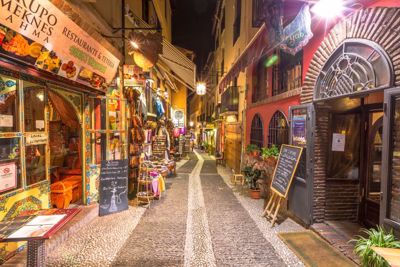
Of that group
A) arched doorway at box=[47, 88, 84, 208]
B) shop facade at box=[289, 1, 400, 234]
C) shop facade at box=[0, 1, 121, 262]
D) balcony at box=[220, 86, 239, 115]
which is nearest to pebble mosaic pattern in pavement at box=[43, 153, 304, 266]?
shop facade at box=[289, 1, 400, 234]

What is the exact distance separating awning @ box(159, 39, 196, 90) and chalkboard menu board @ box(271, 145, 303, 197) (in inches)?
242

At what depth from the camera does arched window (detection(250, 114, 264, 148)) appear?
A: 900 centimetres

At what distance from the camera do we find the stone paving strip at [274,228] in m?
4.08

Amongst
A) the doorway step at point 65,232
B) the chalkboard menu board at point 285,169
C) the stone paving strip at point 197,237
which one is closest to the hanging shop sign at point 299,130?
the chalkboard menu board at point 285,169

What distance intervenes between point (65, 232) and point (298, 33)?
6621 mm

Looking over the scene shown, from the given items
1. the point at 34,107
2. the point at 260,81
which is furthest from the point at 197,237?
the point at 260,81

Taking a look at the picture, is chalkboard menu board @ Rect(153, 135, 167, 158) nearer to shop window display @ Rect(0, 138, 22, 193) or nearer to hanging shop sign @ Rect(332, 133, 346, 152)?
shop window display @ Rect(0, 138, 22, 193)

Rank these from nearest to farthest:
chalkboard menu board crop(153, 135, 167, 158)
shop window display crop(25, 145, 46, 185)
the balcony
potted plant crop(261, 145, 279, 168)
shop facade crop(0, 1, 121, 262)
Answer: shop facade crop(0, 1, 121, 262), shop window display crop(25, 145, 46, 185), potted plant crop(261, 145, 279, 168), chalkboard menu board crop(153, 135, 167, 158), the balcony

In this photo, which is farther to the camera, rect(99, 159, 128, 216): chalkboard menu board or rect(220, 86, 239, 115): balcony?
rect(220, 86, 239, 115): balcony

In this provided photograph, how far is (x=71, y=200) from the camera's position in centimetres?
626

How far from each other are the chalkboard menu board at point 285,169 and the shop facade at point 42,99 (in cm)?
513

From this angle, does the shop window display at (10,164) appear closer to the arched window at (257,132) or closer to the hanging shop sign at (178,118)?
the arched window at (257,132)

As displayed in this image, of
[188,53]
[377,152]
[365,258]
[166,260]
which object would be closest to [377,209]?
[377,152]

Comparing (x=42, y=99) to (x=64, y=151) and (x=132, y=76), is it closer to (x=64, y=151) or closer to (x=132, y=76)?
(x=132, y=76)
